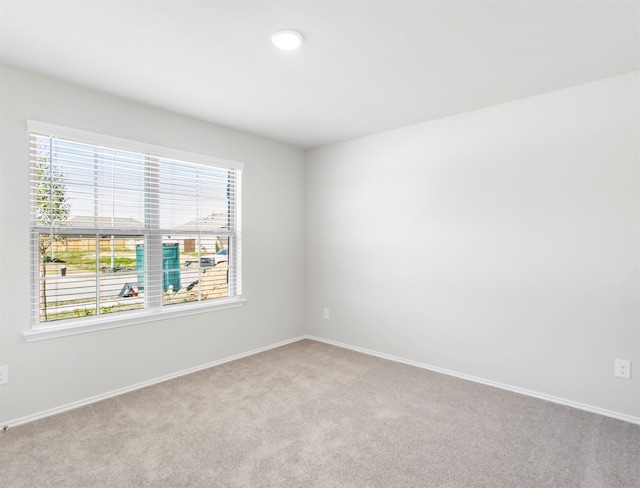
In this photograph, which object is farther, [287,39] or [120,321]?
[120,321]

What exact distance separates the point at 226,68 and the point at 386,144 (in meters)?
1.94

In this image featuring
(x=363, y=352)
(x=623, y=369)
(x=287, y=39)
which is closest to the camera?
(x=287, y=39)

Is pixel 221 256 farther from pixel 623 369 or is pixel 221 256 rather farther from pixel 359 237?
pixel 623 369

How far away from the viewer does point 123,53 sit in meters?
2.21

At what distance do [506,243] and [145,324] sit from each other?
10.4 ft

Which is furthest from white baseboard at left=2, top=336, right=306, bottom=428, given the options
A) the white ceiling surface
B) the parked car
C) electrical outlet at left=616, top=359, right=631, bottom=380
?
electrical outlet at left=616, top=359, right=631, bottom=380

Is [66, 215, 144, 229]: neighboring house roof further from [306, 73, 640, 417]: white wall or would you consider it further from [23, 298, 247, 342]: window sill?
[306, 73, 640, 417]: white wall

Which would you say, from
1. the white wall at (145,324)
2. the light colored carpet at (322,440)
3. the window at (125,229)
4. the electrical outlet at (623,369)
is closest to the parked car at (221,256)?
the window at (125,229)

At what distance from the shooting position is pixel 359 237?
4.05m

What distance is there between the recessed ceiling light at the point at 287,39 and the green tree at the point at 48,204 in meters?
1.86

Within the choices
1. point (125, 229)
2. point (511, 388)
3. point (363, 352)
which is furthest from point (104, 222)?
point (511, 388)

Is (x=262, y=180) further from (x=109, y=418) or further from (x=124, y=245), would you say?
(x=109, y=418)

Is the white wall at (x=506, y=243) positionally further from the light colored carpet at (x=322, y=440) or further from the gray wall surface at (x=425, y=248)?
the light colored carpet at (x=322, y=440)

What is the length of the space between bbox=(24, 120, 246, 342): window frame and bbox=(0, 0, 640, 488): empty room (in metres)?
0.02
